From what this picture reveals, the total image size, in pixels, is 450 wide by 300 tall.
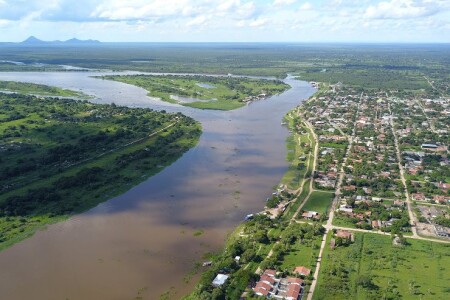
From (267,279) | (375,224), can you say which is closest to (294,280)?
(267,279)

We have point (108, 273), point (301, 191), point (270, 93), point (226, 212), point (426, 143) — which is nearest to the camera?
point (108, 273)

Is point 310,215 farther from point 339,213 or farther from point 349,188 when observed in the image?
point 349,188

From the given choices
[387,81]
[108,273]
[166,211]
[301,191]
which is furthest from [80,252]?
[387,81]

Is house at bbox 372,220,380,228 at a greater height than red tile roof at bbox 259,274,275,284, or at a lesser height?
lesser

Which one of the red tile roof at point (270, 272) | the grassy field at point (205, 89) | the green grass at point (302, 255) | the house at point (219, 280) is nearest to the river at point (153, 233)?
the house at point (219, 280)

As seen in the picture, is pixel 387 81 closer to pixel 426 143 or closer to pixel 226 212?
pixel 426 143

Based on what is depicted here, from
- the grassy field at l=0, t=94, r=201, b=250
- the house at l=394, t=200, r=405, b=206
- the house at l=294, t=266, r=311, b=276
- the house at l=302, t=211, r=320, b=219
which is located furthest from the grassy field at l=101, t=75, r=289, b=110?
the house at l=294, t=266, r=311, b=276

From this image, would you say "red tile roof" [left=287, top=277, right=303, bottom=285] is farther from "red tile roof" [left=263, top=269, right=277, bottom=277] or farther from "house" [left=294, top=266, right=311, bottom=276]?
"red tile roof" [left=263, top=269, right=277, bottom=277]
